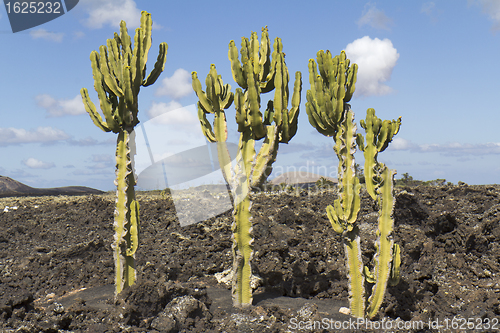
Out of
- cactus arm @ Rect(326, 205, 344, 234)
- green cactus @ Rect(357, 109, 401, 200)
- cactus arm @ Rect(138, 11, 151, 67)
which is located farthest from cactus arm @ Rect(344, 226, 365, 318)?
cactus arm @ Rect(138, 11, 151, 67)

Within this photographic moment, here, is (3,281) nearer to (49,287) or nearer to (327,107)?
(49,287)

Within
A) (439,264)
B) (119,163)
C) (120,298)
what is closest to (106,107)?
(119,163)

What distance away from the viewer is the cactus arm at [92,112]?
6266 mm

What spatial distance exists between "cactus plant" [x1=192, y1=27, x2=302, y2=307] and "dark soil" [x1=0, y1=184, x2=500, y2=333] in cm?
85

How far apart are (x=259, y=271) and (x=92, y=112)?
3956 millimetres

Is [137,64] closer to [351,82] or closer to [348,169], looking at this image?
[351,82]

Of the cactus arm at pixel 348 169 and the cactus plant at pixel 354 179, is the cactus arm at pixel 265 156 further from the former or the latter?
the cactus arm at pixel 348 169

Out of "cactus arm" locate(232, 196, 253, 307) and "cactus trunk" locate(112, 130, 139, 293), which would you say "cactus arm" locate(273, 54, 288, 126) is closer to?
"cactus arm" locate(232, 196, 253, 307)

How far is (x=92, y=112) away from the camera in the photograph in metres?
6.33

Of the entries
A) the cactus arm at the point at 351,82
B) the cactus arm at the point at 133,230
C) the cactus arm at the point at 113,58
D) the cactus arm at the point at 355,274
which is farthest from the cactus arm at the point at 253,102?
the cactus arm at the point at 133,230

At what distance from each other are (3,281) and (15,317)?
10.8ft

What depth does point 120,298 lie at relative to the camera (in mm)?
5562

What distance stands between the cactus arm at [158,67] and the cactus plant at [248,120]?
2.48ft

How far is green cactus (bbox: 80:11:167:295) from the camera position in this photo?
6.06 meters
